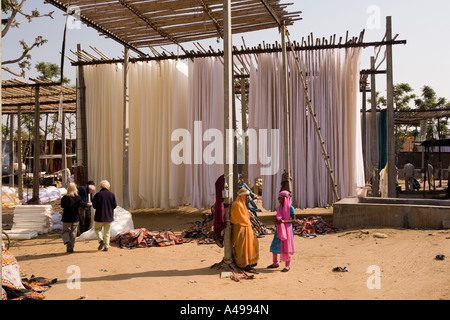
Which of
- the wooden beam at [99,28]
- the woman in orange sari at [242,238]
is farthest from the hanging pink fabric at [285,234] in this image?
the wooden beam at [99,28]

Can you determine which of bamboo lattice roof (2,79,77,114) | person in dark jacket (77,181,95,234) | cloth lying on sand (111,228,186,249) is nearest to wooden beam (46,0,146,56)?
bamboo lattice roof (2,79,77,114)

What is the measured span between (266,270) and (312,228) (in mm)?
2880

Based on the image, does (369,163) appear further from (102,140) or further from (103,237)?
(103,237)

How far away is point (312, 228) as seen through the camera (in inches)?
328

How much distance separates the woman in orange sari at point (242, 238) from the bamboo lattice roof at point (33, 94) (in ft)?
20.3

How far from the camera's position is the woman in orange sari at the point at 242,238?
552 centimetres

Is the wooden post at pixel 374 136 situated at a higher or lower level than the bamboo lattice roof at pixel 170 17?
lower

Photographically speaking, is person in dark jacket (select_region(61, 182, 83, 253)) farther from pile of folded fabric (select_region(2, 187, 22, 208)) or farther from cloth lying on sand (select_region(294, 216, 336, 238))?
pile of folded fabric (select_region(2, 187, 22, 208))

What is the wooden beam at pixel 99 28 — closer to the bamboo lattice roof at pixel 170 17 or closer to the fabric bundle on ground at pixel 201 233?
the bamboo lattice roof at pixel 170 17

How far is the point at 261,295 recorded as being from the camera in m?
4.56

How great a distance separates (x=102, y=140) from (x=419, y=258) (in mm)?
7814

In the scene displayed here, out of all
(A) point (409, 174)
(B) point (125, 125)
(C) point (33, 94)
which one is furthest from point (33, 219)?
(A) point (409, 174)

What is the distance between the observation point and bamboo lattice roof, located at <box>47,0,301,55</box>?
779 cm
